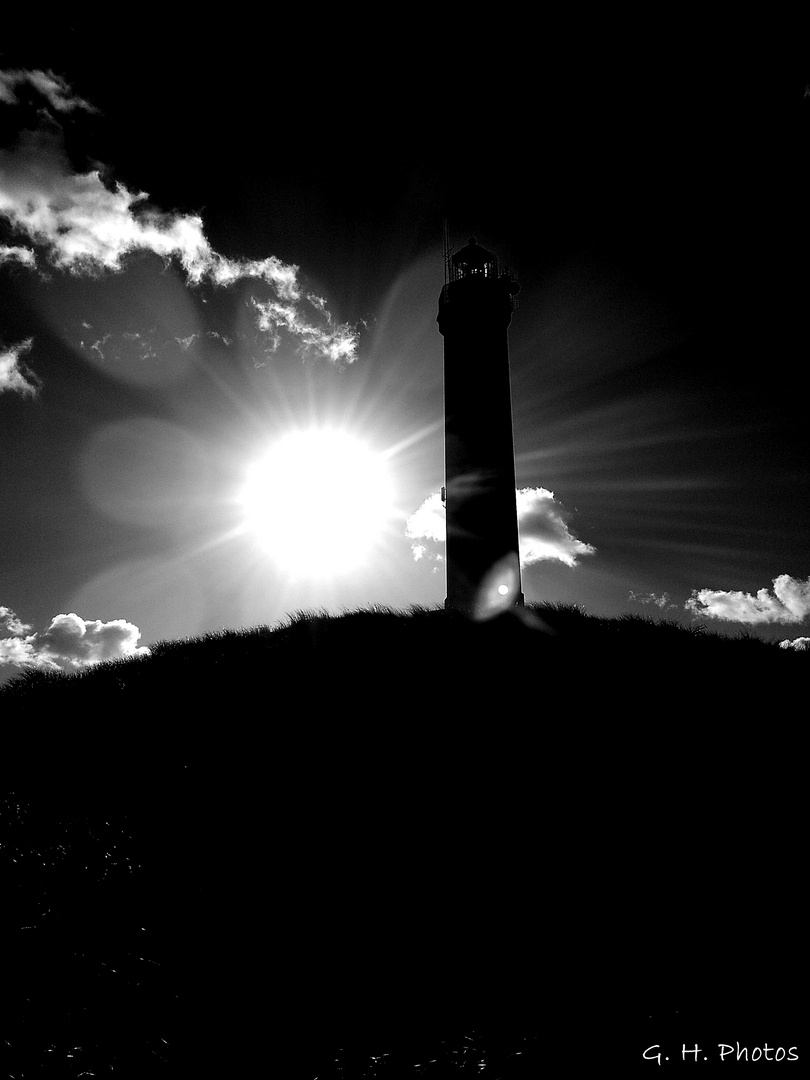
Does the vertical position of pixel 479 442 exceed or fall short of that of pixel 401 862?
it exceeds it

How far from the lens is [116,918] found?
189 inches

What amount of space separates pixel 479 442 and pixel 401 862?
43.1ft

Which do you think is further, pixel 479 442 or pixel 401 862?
pixel 479 442

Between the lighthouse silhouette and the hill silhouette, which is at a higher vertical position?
the lighthouse silhouette

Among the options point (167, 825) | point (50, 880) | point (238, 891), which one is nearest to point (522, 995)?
point (238, 891)

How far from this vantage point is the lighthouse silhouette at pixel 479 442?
1565cm

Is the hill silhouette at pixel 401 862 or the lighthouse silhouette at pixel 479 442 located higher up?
the lighthouse silhouette at pixel 479 442

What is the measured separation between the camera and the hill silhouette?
400 centimetres

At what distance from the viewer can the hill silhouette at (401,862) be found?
400 centimetres

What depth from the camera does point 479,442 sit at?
16719 mm

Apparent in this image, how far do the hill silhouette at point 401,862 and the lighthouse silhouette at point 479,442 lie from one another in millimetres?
6850

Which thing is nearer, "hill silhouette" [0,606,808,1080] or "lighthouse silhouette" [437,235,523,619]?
"hill silhouette" [0,606,808,1080]

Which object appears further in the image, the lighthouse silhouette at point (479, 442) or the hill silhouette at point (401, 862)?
the lighthouse silhouette at point (479, 442)

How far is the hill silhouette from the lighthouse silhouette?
270 inches
